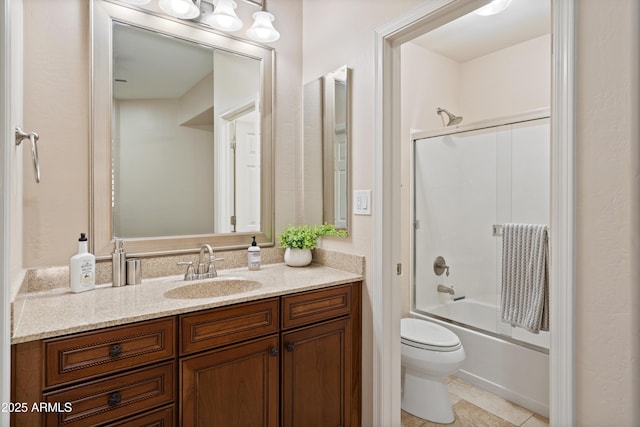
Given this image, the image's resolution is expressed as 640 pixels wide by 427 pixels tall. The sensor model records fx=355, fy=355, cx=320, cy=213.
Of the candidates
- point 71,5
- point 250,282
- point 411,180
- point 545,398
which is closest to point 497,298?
point 545,398

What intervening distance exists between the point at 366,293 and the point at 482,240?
1.36 meters

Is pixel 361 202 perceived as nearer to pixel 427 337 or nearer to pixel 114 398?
pixel 427 337

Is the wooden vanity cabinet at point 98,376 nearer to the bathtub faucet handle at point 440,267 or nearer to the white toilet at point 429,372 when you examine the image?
the white toilet at point 429,372

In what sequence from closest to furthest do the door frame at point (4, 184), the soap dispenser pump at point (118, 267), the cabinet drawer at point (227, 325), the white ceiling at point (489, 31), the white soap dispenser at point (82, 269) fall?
1. the door frame at point (4, 184)
2. the cabinet drawer at point (227, 325)
3. the white soap dispenser at point (82, 269)
4. the soap dispenser pump at point (118, 267)
5. the white ceiling at point (489, 31)

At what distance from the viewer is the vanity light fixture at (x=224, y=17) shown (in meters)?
1.74

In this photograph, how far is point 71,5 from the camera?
146 cm

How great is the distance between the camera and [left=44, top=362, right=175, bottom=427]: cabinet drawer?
1.01 metres

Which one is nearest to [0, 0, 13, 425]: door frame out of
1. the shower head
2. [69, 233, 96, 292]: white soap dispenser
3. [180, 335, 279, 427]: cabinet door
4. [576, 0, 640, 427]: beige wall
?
[180, 335, 279, 427]: cabinet door

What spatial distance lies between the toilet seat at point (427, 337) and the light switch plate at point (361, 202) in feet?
2.78

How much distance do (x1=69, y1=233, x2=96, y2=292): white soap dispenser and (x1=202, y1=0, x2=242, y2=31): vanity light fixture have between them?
1.17 metres

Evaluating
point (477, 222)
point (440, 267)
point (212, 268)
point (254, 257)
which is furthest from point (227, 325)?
point (477, 222)

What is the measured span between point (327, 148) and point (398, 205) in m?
0.53

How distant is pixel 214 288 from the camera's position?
5.35ft

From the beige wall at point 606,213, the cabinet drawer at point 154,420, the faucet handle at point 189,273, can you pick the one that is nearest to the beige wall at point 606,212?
the beige wall at point 606,213
